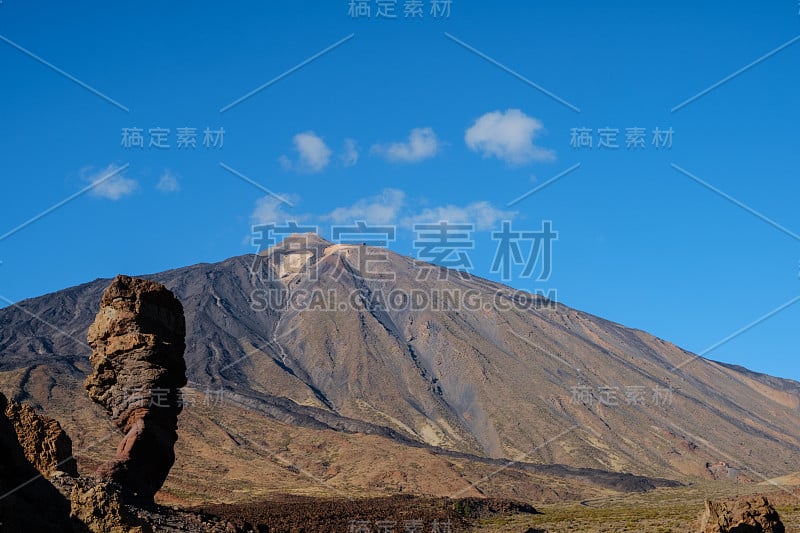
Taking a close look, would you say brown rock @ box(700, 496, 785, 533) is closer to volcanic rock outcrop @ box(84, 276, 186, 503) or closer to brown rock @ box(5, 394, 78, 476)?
volcanic rock outcrop @ box(84, 276, 186, 503)

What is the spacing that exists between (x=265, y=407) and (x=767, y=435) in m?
106

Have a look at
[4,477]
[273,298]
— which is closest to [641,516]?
[4,477]

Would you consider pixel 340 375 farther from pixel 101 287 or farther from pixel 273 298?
pixel 101 287

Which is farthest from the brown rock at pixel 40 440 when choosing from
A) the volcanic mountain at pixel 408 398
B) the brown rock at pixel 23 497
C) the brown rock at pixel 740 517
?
the volcanic mountain at pixel 408 398

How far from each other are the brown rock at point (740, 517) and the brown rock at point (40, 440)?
1723 centimetres

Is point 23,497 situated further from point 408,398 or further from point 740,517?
point 408,398

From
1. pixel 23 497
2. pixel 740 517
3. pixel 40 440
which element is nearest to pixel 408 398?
pixel 740 517

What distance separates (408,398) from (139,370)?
119m

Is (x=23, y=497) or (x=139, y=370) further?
(x=139, y=370)

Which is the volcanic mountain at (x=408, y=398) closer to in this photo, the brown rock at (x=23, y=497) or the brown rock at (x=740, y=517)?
the brown rock at (x=740, y=517)

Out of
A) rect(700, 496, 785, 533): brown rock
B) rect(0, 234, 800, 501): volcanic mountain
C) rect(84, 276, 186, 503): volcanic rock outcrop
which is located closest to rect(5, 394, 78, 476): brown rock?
rect(84, 276, 186, 503): volcanic rock outcrop

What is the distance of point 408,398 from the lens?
14112 cm

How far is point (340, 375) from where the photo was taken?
148 m

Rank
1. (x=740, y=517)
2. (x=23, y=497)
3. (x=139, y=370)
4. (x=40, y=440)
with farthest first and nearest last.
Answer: (x=139, y=370), (x=40, y=440), (x=740, y=517), (x=23, y=497)
